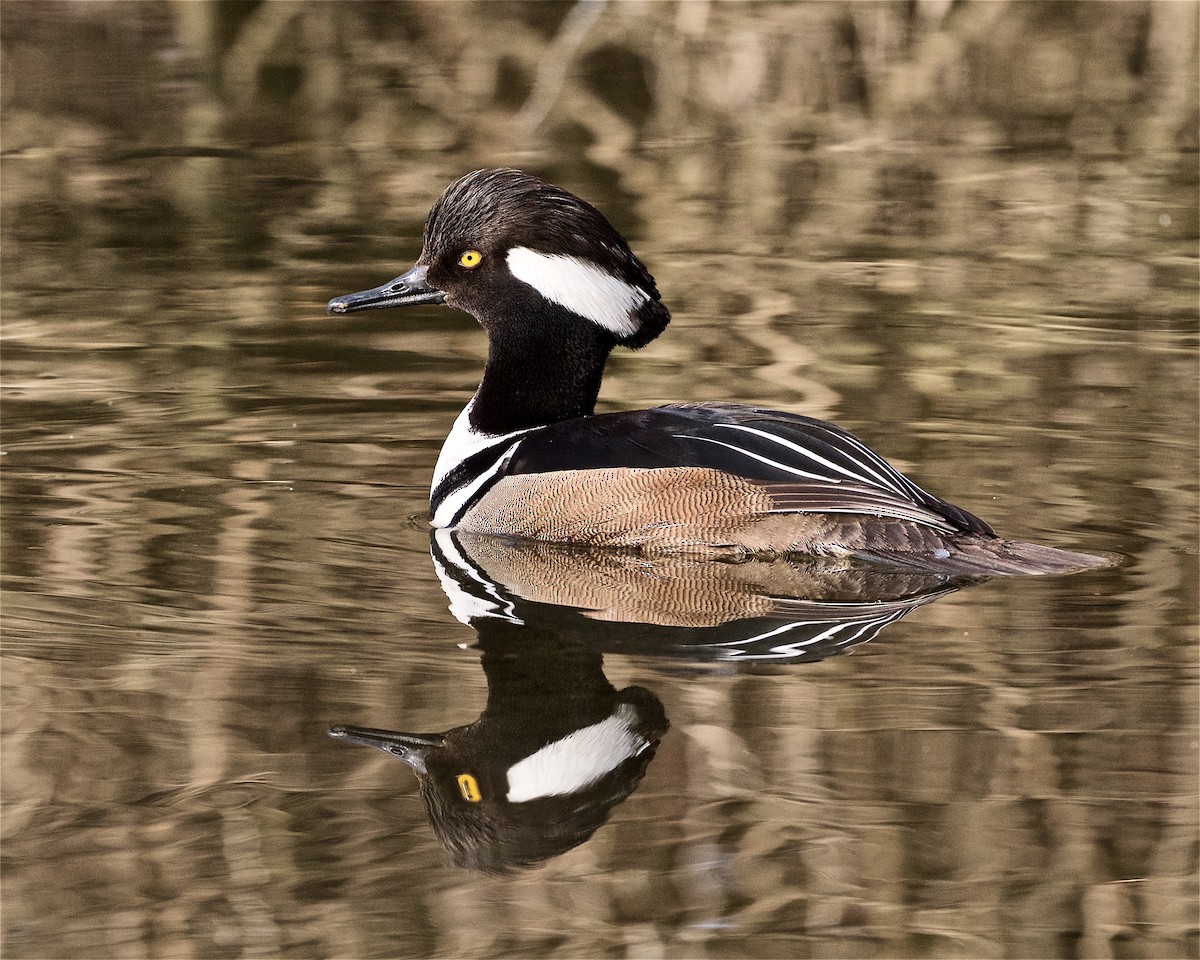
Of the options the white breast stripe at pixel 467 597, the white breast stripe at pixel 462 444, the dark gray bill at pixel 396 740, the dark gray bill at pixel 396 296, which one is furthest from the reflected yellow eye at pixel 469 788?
the dark gray bill at pixel 396 296

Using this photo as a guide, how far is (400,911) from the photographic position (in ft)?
14.5

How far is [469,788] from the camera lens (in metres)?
5.08

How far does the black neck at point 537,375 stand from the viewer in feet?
25.2

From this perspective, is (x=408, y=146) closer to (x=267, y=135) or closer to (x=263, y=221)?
(x=267, y=135)

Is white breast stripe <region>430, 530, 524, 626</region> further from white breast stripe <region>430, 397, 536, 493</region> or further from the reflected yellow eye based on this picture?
the reflected yellow eye

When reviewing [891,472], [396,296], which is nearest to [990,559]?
[891,472]

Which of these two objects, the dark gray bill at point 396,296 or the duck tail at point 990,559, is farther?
the dark gray bill at point 396,296

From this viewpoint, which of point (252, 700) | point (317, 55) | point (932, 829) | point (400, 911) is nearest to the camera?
point (400, 911)

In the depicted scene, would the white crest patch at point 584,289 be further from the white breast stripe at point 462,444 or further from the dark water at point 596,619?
the dark water at point 596,619

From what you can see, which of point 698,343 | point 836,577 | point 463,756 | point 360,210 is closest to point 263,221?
point 360,210

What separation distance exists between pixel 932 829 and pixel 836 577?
205cm

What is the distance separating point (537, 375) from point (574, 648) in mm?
1935

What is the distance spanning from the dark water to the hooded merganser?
0.54 feet

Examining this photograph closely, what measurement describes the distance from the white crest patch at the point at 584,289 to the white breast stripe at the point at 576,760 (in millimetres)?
2421
